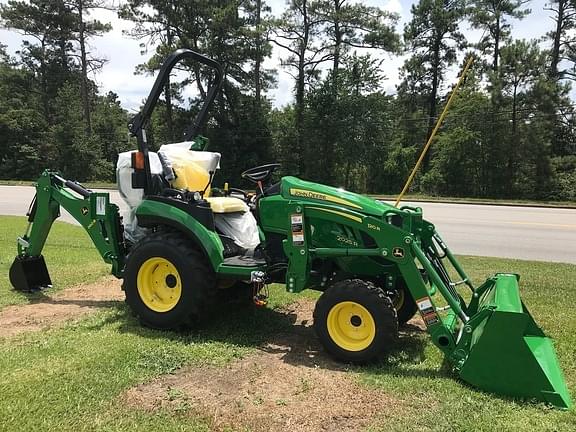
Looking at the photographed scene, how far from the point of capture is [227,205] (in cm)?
504

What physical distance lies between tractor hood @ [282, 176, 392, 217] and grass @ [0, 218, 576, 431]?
1199 mm

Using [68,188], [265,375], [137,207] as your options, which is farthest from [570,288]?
[68,188]

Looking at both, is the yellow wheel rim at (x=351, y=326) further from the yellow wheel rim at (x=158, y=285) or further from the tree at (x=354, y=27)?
the tree at (x=354, y=27)

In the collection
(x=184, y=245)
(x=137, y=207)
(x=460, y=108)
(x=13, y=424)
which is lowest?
(x=13, y=424)

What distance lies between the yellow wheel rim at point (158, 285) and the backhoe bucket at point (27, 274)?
2201 mm

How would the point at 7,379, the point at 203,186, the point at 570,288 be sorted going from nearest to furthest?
the point at 7,379 < the point at 203,186 < the point at 570,288

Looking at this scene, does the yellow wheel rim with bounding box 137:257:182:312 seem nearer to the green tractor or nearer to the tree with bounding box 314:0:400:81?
the green tractor

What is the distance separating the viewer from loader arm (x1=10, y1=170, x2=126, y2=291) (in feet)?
18.3

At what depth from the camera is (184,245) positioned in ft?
15.4

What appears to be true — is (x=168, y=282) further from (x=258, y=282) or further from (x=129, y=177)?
(x=129, y=177)

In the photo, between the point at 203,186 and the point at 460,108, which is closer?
the point at 203,186

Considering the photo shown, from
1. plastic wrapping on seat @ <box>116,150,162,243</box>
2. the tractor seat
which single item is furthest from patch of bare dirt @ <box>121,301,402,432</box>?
plastic wrapping on seat @ <box>116,150,162,243</box>

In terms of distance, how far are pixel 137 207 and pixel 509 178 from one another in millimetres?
27593

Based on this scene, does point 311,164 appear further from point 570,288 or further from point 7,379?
point 7,379
